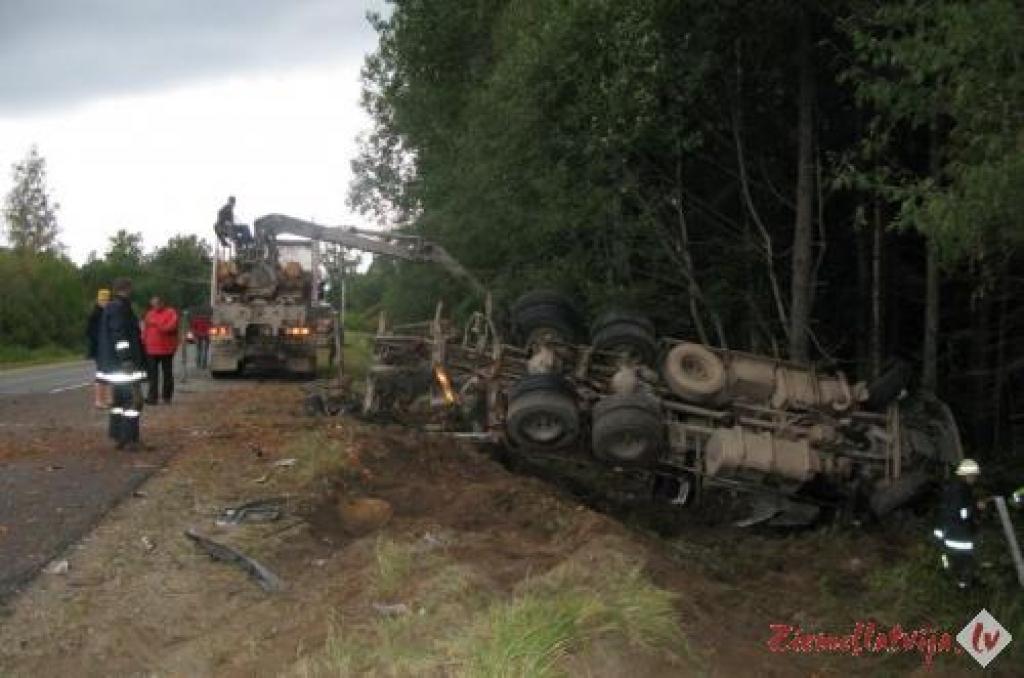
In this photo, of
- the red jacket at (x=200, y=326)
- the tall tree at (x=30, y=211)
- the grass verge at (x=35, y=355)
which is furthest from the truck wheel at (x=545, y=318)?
the tall tree at (x=30, y=211)

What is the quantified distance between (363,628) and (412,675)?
0.68 meters

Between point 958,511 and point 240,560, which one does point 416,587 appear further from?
point 958,511

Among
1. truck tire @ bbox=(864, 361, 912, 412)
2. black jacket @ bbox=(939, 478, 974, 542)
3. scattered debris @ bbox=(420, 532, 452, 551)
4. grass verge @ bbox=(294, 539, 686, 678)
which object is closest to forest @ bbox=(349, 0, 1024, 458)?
truck tire @ bbox=(864, 361, 912, 412)

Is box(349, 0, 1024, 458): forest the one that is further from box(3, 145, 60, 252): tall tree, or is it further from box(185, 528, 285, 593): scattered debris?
box(3, 145, 60, 252): tall tree

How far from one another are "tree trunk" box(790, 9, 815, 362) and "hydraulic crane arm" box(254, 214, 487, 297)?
6125 mm

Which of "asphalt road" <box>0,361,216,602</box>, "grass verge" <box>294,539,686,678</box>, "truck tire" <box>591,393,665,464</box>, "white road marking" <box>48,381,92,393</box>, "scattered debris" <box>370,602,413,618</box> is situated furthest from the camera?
"white road marking" <box>48,381,92,393</box>

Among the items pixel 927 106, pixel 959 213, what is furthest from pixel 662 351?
pixel 959 213

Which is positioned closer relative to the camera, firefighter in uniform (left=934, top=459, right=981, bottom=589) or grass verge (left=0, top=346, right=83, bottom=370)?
firefighter in uniform (left=934, top=459, right=981, bottom=589)

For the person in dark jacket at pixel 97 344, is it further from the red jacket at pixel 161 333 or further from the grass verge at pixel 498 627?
the grass verge at pixel 498 627

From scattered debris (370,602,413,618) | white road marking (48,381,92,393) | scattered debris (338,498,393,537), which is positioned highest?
scattered debris (370,602,413,618)

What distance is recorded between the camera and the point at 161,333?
15469 millimetres

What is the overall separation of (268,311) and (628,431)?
43.6 feet

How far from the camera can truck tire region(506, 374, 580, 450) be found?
29.4 ft

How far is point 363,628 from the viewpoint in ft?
15.7
